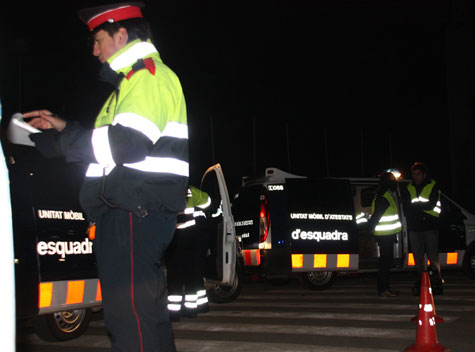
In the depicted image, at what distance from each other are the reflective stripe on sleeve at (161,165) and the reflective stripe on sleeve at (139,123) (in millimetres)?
94

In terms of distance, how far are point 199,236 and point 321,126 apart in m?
28.3

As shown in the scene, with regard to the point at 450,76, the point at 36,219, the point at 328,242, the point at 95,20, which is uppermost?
the point at 450,76

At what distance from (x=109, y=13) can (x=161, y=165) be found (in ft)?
2.50

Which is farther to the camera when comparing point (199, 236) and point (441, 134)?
point (441, 134)

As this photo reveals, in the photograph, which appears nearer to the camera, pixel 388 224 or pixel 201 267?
pixel 201 267

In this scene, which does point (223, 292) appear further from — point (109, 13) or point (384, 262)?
point (109, 13)

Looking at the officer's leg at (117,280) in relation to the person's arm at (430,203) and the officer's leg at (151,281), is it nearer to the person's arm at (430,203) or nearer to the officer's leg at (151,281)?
the officer's leg at (151,281)

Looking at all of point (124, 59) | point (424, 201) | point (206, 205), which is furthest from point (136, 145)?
point (424, 201)

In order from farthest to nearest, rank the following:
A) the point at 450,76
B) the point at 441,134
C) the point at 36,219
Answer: the point at 441,134
the point at 450,76
the point at 36,219

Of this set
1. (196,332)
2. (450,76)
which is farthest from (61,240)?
(450,76)

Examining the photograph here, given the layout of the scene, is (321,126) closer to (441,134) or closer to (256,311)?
(441,134)

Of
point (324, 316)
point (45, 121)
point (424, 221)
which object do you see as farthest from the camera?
point (424, 221)

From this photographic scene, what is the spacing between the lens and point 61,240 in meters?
5.30

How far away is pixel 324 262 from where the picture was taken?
10.1 meters
